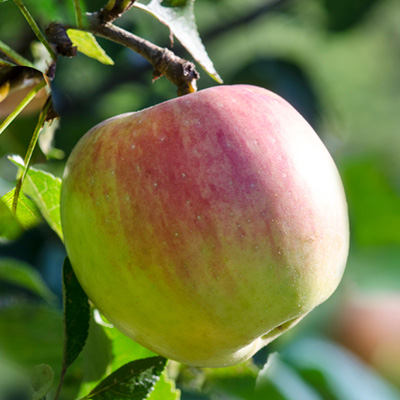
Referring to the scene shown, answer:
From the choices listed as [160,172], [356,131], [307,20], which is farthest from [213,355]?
[356,131]

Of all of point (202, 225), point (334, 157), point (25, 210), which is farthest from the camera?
point (334, 157)

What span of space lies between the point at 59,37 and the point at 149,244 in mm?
242

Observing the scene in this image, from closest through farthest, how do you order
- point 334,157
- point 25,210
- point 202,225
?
1. point 202,225
2. point 25,210
3. point 334,157

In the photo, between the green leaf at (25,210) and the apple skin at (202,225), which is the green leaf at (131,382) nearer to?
the apple skin at (202,225)

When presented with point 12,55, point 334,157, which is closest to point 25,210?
point 12,55

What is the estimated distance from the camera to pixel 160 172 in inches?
21.5

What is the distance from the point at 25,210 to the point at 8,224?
49 mm

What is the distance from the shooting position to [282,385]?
55 centimetres

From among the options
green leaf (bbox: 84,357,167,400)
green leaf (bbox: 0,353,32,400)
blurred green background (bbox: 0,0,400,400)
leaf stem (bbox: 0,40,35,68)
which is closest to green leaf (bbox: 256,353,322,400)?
blurred green background (bbox: 0,0,400,400)

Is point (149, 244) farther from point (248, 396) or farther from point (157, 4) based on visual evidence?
point (157, 4)

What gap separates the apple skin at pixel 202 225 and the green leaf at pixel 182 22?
0.05m

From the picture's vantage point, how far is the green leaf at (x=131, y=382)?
60cm

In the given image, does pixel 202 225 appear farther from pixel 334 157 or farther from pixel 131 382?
pixel 334 157

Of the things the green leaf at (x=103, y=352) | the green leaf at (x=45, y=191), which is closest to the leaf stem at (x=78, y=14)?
the green leaf at (x=45, y=191)
